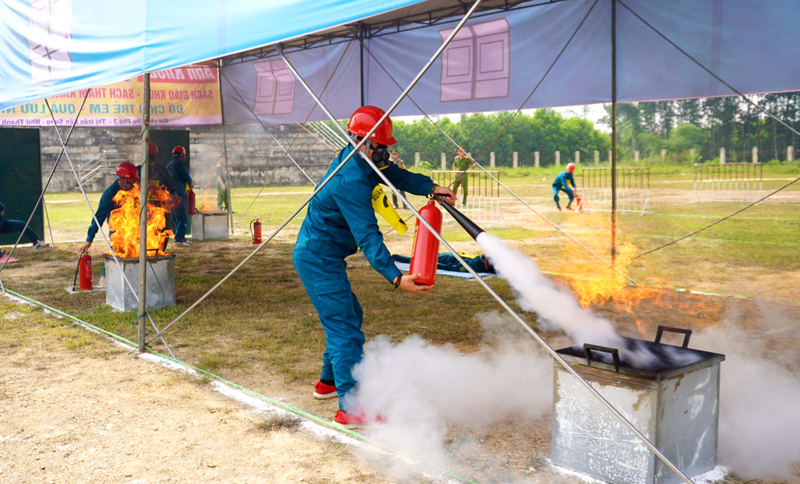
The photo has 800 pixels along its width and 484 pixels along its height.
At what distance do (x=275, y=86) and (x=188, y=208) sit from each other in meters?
3.23

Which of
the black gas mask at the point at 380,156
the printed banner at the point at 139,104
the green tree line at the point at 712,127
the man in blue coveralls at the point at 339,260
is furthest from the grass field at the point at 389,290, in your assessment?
the green tree line at the point at 712,127

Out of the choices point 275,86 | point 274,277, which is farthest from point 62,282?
point 275,86

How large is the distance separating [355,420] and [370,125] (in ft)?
5.92

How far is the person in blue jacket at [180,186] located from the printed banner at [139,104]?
Answer: 4.49ft

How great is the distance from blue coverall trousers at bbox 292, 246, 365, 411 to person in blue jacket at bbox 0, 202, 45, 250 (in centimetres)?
907

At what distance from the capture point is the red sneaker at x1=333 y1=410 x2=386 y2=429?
4238mm

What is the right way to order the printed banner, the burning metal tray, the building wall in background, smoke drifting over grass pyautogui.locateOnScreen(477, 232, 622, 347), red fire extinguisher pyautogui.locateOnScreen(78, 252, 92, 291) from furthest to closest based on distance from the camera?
the building wall in background < the printed banner < red fire extinguisher pyautogui.locateOnScreen(78, 252, 92, 291) < smoke drifting over grass pyautogui.locateOnScreen(477, 232, 622, 347) < the burning metal tray

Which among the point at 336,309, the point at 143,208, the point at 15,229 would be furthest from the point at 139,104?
the point at 336,309

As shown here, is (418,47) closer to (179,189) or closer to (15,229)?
(179,189)

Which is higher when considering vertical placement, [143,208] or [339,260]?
[143,208]

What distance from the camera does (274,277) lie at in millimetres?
9930

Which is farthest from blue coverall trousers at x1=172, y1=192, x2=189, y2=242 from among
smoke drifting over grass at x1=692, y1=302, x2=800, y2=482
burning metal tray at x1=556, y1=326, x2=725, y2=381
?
burning metal tray at x1=556, y1=326, x2=725, y2=381

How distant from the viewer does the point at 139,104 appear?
14.4 metres

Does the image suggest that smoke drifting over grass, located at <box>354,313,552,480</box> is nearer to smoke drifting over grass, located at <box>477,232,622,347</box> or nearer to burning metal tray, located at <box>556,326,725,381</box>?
smoke drifting over grass, located at <box>477,232,622,347</box>
